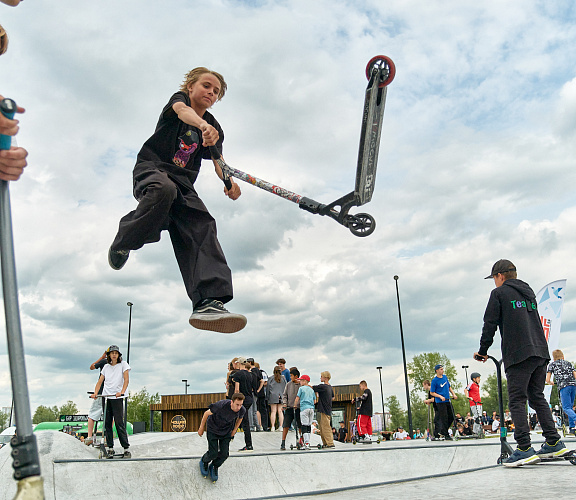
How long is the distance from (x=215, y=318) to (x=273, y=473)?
4.27 m

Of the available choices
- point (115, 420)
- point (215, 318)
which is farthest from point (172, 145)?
point (115, 420)

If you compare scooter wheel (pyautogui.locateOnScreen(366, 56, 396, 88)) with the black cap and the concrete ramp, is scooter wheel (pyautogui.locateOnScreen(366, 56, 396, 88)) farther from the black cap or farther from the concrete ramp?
the concrete ramp

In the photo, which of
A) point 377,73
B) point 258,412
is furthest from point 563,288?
point 377,73

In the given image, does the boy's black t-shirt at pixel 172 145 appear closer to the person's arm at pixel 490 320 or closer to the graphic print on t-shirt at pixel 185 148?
the graphic print on t-shirt at pixel 185 148

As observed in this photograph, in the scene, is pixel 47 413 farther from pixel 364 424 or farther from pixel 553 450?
pixel 553 450

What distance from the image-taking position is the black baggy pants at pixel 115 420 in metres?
8.40

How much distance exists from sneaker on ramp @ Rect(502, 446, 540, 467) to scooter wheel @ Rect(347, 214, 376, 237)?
8.62ft

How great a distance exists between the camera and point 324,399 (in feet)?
37.5

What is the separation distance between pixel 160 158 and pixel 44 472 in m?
4.16

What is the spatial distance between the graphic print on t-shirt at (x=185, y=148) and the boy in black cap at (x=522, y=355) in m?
3.41

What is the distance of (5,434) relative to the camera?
24.8 m

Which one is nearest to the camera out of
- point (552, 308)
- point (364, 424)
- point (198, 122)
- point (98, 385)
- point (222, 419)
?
point (198, 122)

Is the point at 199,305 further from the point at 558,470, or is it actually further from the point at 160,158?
the point at 558,470

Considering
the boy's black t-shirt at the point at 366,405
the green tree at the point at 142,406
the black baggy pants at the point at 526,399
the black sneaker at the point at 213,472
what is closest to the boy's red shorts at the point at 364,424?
the boy's black t-shirt at the point at 366,405
